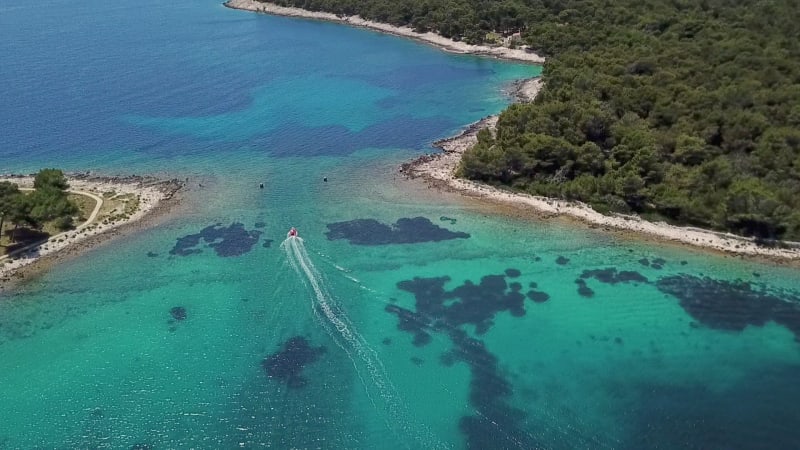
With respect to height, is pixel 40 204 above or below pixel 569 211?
below

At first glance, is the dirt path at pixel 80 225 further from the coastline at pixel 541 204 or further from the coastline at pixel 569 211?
the coastline at pixel 569 211

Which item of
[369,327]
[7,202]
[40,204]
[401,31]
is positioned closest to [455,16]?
[401,31]

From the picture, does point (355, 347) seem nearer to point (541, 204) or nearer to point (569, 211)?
point (541, 204)

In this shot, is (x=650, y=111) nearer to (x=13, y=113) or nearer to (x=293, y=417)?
(x=293, y=417)

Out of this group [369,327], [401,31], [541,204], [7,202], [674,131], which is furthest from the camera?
[401,31]

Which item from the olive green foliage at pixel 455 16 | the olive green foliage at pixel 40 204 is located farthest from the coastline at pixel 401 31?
the olive green foliage at pixel 40 204

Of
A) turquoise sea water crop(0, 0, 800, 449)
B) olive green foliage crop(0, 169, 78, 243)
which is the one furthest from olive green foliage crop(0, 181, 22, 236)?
turquoise sea water crop(0, 0, 800, 449)
